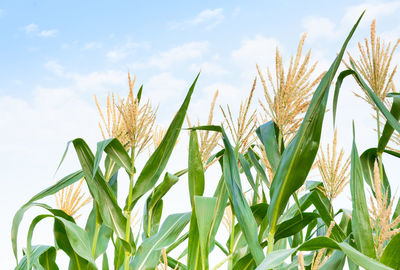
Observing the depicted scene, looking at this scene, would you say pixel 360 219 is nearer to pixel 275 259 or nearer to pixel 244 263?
pixel 275 259

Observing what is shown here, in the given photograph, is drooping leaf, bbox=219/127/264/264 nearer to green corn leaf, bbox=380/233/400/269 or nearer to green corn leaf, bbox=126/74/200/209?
green corn leaf, bbox=126/74/200/209

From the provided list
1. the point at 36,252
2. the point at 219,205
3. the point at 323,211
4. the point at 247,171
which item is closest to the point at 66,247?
the point at 36,252

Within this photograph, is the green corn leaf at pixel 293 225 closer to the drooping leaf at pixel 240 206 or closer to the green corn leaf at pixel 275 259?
the drooping leaf at pixel 240 206

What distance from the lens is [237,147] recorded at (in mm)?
1959

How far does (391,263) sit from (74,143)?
139 centimetres

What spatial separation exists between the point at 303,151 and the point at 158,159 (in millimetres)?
754

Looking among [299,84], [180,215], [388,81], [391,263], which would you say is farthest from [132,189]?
[388,81]

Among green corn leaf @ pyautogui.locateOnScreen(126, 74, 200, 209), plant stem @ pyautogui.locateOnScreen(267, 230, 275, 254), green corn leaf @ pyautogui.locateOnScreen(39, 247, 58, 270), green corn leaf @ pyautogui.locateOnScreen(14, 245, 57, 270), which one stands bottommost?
plant stem @ pyautogui.locateOnScreen(267, 230, 275, 254)

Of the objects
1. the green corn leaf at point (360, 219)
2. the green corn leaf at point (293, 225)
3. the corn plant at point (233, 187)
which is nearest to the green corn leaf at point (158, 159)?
the corn plant at point (233, 187)

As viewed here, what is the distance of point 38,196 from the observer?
2.14 metres

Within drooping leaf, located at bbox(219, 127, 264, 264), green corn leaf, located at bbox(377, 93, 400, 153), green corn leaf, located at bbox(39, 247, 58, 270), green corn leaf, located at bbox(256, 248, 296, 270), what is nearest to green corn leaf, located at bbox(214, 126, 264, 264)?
drooping leaf, located at bbox(219, 127, 264, 264)

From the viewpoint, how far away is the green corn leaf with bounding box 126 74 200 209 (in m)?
2.10

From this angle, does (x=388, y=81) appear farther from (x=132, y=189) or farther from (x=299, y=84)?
(x=132, y=189)

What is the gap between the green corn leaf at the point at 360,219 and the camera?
1.56 metres
